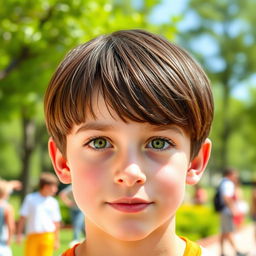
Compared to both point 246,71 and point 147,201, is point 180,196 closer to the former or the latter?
point 147,201

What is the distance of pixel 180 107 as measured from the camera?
6.26ft

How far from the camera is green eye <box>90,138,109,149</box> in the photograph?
6.17ft

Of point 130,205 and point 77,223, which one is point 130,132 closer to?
point 130,205

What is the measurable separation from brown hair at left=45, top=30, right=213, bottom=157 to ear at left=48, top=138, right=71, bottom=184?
5cm

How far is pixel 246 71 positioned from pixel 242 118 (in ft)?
20.4

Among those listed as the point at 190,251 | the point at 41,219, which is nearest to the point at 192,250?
the point at 190,251

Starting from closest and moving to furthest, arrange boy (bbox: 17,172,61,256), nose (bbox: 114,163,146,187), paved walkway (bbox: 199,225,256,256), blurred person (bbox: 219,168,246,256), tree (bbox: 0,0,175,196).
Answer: nose (bbox: 114,163,146,187), boy (bbox: 17,172,61,256), tree (bbox: 0,0,175,196), blurred person (bbox: 219,168,246,256), paved walkway (bbox: 199,225,256,256)

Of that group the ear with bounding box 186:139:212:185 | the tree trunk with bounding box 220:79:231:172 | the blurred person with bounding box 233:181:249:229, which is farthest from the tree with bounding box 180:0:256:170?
the ear with bounding box 186:139:212:185

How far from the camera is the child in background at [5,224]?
26.5 feet

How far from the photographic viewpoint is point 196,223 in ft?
55.8

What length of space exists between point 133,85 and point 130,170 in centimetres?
26

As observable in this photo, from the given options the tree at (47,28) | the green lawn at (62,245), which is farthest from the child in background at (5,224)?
the tree at (47,28)

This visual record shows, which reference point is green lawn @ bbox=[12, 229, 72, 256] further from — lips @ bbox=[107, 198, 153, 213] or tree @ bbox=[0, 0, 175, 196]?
lips @ bbox=[107, 198, 153, 213]

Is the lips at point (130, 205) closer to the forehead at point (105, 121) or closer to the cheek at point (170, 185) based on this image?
the cheek at point (170, 185)
